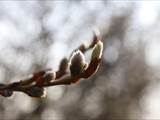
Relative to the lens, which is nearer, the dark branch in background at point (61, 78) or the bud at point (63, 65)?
the dark branch in background at point (61, 78)

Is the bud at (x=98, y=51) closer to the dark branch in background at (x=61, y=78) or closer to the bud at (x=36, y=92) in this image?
the dark branch in background at (x=61, y=78)

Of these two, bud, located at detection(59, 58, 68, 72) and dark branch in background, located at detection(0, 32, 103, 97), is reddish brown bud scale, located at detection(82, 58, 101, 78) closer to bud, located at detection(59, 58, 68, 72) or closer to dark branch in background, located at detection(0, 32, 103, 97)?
dark branch in background, located at detection(0, 32, 103, 97)

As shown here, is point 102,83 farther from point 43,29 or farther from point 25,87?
point 25,87

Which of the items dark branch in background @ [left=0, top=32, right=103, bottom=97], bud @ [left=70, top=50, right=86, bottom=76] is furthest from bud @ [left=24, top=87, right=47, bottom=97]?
bud @ [left=70, top=50, right=86, bottom=76]

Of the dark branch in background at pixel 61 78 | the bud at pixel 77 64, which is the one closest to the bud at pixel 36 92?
the dark branch in background at pixel 61 78

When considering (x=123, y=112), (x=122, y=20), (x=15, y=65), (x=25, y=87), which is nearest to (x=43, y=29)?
(x=15, y=65)

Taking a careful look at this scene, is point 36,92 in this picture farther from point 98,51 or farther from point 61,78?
point 98,51

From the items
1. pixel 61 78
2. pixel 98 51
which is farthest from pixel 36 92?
pixel 98 51
